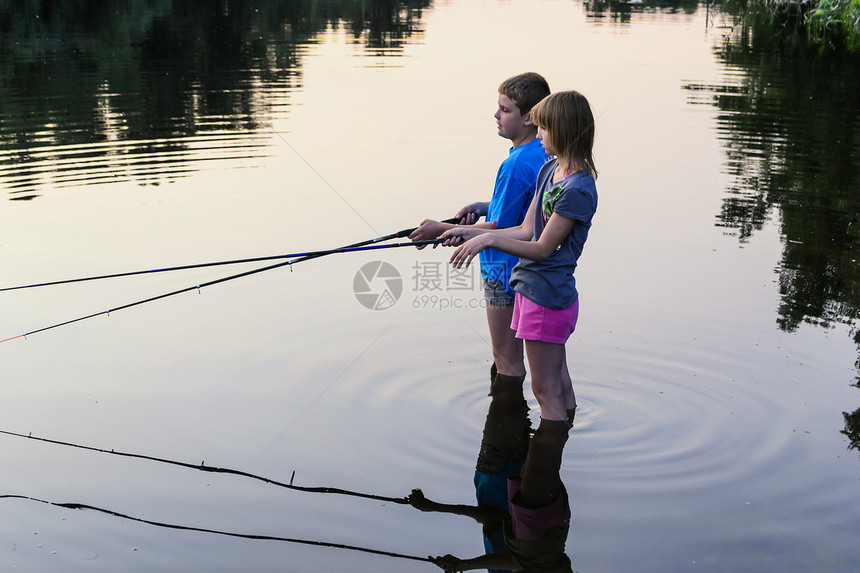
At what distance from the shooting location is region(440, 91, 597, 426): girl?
3.91m

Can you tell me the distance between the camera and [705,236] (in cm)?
820

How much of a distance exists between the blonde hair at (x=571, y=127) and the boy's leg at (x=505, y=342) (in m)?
1.10

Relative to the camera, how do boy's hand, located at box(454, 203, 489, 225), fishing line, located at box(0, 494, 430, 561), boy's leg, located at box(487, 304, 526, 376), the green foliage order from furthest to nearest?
the green foliage → boy's hand, located at box(454, 203, 489, 225) → boy's leg, located at box(487, 304, 526, 376) → fishing line, located at box(0, 494, 430, 561)

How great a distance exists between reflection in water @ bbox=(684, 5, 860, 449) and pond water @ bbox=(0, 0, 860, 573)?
0.05 m

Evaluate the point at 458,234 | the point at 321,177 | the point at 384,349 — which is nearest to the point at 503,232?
the point at 458,234

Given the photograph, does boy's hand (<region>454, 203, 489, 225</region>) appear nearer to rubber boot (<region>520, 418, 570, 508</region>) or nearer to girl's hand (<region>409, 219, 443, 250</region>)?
girl's hand (<region>409, 219, 443, 250</region>)

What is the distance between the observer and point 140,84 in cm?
1912

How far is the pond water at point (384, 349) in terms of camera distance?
370 cm

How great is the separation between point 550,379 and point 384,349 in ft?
5.15

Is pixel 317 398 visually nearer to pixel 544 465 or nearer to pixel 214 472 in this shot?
pixel 214 472

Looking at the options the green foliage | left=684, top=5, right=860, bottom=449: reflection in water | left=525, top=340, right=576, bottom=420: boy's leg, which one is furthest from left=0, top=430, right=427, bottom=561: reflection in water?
the green foliage

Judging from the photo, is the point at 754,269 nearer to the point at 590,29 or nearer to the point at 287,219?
the point at 287,219

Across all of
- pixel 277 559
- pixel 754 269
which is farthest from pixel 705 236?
pixel 277 559

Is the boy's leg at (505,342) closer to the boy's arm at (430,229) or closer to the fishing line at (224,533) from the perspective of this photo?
the boy's arm at (430,229)
